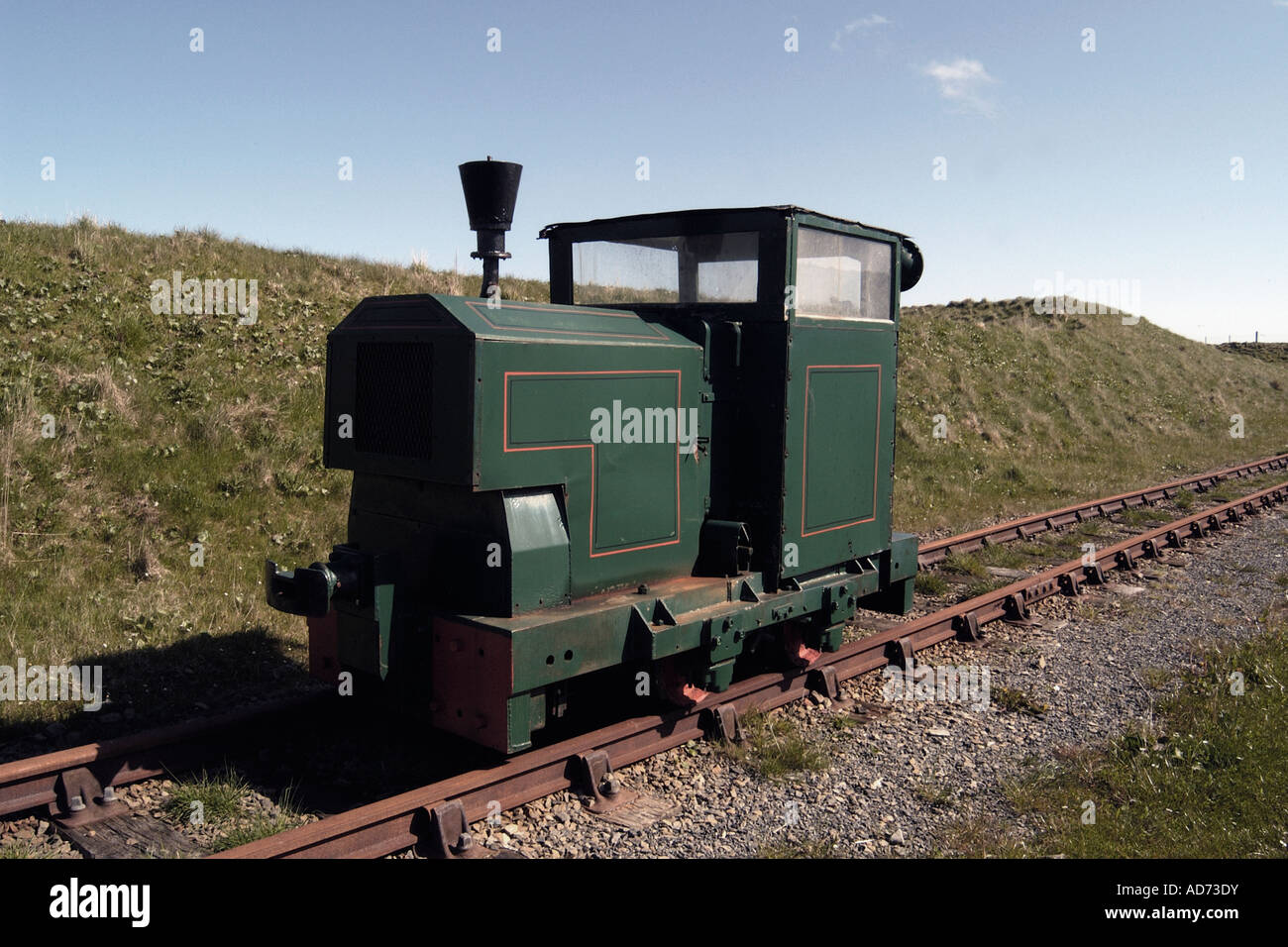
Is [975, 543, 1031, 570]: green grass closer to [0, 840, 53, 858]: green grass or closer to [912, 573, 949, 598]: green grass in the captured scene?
[912, 573, 949, 598]: green grass

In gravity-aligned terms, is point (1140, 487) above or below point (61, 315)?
below

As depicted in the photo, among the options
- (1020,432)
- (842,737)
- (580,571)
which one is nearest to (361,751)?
(580,571)

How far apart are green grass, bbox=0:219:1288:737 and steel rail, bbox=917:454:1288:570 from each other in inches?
27.2

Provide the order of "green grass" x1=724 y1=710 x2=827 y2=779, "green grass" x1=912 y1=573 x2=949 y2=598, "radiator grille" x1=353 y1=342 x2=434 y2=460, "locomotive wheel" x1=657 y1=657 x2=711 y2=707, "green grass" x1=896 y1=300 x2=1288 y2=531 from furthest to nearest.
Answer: "green grass" x1=896 y1=300 x2=1288 y2=531 → "green grass" x1=912 y1=573 x2=949 y2=598 → "locomotive wheel" x1=657 y1=657 x2=711 y2=707 → "green grass" x1=724 y1=710 x2=827 y2=779 → "radiator grille" x1=353 y1=342 x2=434 y2=460

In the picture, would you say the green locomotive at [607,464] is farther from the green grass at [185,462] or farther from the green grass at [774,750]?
the green grass at [185,462]

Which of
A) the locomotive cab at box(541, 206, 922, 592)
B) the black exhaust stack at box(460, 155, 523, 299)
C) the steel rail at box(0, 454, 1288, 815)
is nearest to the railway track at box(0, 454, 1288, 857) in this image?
the steel rail at box(0, 454, 1288, 815)

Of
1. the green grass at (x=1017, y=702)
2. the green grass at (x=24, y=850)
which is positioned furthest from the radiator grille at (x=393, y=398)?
the green grass at (x=1017, y=702)

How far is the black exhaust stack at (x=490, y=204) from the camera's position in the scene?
18.8ft

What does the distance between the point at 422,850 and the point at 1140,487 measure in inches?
638

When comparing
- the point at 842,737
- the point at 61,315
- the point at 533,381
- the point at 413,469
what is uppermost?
the point at 61,315

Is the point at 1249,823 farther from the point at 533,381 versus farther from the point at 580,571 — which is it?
the point at 533,381

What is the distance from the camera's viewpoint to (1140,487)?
17.0 metres

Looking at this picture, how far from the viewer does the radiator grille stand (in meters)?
4.76

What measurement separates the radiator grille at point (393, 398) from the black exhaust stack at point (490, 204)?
90 centimetres
